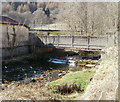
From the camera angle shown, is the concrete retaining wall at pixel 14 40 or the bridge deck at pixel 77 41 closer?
the concrete retaining wall at pixel 14 40

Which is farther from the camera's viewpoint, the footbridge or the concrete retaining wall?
the footbridge

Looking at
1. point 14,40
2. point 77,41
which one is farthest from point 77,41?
point 14,40

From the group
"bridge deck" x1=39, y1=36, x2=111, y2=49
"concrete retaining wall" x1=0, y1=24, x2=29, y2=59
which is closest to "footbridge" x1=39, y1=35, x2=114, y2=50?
"bridge deck" x1=39, y1=36, x2=111, y2=49

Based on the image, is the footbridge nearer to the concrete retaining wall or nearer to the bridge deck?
the bridge deck

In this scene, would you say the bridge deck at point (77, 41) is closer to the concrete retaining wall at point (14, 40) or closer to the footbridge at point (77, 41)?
the footbridge at point (77, 41)

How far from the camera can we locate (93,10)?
33312 mm

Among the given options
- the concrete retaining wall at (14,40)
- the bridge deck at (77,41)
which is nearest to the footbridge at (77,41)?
the bridge deck at (77,41)

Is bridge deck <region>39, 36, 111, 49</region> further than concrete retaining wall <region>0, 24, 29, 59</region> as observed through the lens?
Yes

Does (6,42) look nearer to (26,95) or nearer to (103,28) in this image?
(103,28)

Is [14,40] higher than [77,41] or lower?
higher

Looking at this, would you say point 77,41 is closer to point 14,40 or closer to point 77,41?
point 77,41

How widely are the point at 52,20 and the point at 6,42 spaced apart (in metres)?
36.0

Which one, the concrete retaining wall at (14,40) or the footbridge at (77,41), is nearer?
the concrete retaining wall at (14,40)

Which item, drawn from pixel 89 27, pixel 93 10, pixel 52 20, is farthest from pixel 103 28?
pixel 52 20
